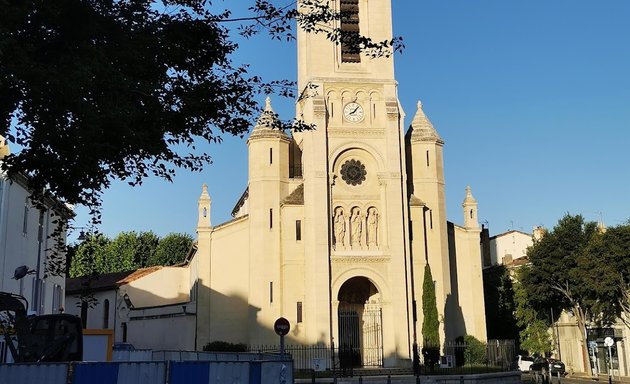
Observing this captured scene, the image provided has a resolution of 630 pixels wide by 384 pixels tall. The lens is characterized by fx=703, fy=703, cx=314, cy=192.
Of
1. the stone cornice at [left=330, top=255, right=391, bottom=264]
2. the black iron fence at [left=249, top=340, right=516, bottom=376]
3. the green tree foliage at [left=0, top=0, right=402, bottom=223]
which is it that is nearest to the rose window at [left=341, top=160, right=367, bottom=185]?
the stone cornice at [left=330, top=255, right=391, bottom=264]

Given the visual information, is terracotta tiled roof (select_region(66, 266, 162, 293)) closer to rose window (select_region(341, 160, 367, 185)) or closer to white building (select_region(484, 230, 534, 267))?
rose window (select_region(341, 160, 367, 185))

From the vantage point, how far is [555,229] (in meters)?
50.8

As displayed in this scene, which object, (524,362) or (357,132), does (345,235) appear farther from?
(524,362)

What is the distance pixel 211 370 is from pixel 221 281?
32.4 m

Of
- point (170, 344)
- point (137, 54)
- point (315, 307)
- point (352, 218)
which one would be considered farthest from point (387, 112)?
point (137, 54)

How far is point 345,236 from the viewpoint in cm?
4225

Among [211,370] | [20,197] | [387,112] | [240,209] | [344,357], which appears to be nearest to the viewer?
[211,370]

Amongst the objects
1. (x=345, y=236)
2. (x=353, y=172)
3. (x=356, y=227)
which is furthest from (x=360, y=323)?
(x=353, y=172)

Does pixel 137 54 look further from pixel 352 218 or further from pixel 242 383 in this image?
pixel 352 218

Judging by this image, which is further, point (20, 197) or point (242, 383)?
point (20, 197)

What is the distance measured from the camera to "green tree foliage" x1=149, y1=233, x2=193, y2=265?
257 feet

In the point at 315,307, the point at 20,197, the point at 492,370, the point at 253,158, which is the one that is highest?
the point at 253,158

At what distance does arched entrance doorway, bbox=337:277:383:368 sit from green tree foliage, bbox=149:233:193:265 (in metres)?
→ 38.3

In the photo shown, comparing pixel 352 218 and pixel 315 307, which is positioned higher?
pixel 352 218
